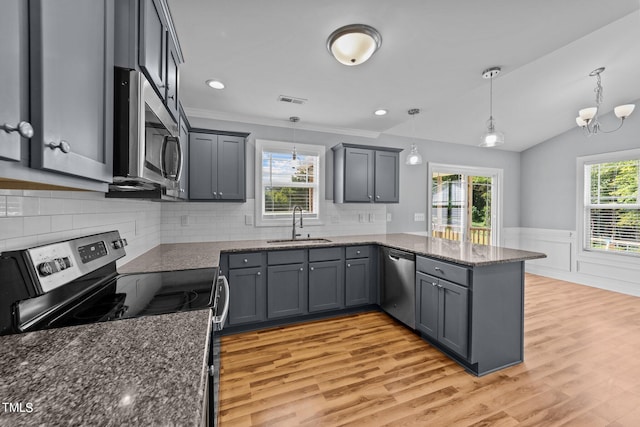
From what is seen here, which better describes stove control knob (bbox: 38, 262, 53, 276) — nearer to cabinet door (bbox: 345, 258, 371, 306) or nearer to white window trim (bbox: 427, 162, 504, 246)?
cabinet door (bbox: 345, 258, 371, 306)

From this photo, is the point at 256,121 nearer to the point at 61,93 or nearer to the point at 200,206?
the point at 200,206

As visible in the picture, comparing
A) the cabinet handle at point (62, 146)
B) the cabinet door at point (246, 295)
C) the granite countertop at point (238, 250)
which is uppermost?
the cabinet handle at point (62, 146)

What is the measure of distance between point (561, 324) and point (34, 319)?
169 inches

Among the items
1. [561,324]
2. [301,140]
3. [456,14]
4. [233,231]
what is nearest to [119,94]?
[456,14]

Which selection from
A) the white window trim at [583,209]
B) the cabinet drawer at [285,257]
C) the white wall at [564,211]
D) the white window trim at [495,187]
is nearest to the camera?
the cabinet drawer at [285,257]

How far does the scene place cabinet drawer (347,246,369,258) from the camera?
321cm

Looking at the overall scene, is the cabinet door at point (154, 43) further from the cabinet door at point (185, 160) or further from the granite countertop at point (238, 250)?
the cabinet door at point (185, 160)


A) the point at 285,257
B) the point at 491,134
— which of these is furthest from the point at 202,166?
the point at 491,134

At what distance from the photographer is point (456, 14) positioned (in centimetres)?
176

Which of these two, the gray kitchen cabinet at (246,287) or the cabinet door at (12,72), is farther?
the gray kitchen cabinet at (246,287)

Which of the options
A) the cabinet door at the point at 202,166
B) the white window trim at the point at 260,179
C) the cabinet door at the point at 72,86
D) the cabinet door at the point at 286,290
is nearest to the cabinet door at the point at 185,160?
the cabinet door at the point at 202,166

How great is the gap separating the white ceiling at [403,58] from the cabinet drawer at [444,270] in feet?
5.44

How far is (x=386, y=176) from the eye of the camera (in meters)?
3.81

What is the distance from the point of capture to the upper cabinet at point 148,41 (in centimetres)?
97
